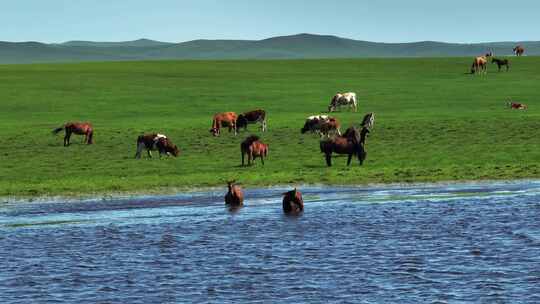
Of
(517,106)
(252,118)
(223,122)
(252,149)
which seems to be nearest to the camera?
(252,149)

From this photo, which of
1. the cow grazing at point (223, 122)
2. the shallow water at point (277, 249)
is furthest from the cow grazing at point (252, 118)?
the shallow water at point (277, 249)

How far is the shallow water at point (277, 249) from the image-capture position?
20672 mm

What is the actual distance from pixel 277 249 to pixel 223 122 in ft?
99.6

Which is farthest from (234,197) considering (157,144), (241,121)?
(241,121)

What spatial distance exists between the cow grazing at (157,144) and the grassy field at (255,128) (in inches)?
27.4

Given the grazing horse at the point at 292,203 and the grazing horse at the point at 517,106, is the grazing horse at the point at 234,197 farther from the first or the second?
the grazing horse at the point at 517,106

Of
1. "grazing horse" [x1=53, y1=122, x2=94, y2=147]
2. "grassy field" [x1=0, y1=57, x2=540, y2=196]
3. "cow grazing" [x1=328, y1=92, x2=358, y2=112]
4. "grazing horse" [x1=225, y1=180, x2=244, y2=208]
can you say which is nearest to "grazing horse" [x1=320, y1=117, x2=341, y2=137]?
"grassy field" [x1=0, y1=57, x2=540, y2=196]

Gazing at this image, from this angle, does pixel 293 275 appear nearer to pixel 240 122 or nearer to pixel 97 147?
pixel 97 147

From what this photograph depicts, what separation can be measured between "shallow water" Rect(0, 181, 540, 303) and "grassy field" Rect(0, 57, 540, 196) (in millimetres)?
4332

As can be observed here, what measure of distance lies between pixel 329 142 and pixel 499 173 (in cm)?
636

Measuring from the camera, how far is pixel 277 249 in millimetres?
25188

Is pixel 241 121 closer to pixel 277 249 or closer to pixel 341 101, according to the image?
pixel 341 101

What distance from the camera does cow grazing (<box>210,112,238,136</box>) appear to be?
54.4m

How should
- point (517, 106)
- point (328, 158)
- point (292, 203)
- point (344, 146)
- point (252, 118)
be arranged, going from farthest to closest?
point (517, 106) < point (252, 118) < point (328, 158) < point (344, 146) < point (292, 203)
